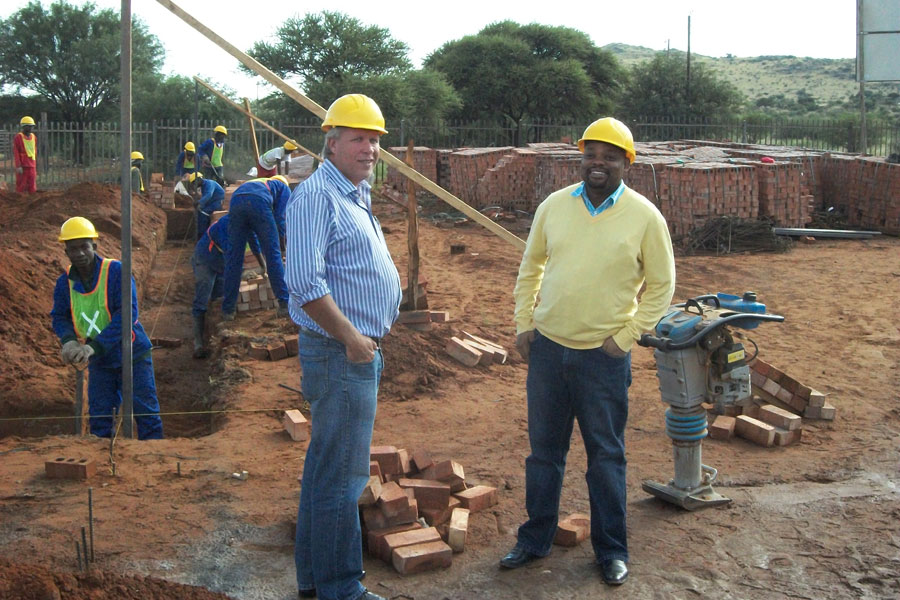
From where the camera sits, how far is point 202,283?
10.6 metres

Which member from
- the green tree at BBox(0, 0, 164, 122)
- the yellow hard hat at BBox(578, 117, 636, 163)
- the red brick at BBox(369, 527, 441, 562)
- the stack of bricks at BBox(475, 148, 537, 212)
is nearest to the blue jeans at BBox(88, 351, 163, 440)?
the red brick at BBox(369, 527, 441, 562)

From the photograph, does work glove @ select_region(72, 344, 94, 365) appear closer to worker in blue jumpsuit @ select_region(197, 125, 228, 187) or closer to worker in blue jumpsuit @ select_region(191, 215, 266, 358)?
worker in blue jumpsuit @ select_region(191, 215, 266, 358)

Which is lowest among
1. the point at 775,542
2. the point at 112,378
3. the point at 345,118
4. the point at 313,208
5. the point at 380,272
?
the point at 775,542

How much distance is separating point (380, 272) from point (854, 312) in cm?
849

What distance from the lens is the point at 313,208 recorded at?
11.9 ft

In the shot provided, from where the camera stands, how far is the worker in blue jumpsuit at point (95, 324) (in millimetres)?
6375

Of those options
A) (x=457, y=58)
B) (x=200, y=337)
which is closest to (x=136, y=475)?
(x=200, y=337)

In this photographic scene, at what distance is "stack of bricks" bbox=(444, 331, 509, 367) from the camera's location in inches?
321

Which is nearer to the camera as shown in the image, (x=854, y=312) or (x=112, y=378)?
(x=112, y=378)

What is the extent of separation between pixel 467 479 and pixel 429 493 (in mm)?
729

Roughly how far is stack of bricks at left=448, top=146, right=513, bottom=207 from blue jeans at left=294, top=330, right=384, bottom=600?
55.1ft

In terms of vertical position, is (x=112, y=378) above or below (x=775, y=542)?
above

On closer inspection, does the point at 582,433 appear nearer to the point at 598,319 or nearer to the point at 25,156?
the point at 598,319

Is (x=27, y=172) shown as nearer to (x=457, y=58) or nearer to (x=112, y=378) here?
(x=112, y=378)
